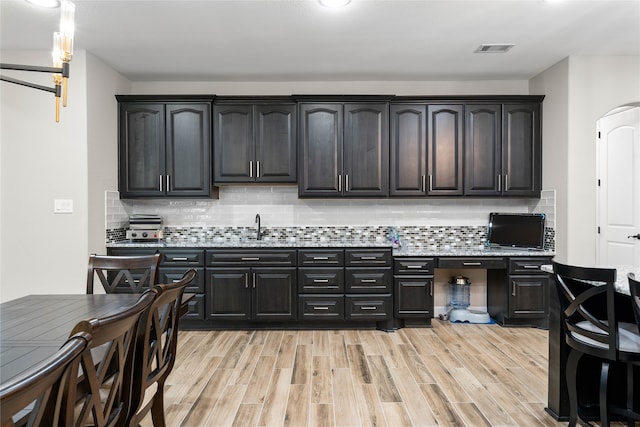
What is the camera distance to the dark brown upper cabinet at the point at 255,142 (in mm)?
4348

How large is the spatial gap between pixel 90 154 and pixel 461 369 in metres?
3.86

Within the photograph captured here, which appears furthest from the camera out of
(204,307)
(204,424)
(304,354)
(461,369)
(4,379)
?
(204,307)

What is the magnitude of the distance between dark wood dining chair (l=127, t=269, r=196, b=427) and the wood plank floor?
566mm

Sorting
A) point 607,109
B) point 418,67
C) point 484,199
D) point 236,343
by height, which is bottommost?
point 236,343

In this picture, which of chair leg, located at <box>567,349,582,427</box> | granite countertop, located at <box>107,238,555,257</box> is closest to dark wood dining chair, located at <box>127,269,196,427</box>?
chair leg, located at <box>567,349,582,427</box>

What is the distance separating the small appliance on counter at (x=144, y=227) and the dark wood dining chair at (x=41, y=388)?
3598 millimetres

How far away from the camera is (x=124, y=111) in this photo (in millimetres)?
4336

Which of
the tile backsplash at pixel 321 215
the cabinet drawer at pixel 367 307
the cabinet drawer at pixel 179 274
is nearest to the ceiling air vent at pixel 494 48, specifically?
the tile backsplash at pixel 321 215

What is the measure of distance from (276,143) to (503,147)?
2523 mm

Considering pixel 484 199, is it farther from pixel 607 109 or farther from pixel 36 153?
pixel 36 153

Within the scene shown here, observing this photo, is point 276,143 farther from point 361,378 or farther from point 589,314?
point 589,314

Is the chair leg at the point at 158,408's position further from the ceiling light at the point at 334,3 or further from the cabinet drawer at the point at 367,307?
the ceiling light at the point at 334,3

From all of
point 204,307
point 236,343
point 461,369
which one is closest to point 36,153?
point 204,307

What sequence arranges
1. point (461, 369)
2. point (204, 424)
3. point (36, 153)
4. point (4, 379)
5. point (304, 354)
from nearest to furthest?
point (4, 379)
point (204, 424)
point (461, 369)
point (304, 354)
point (36, 153)
